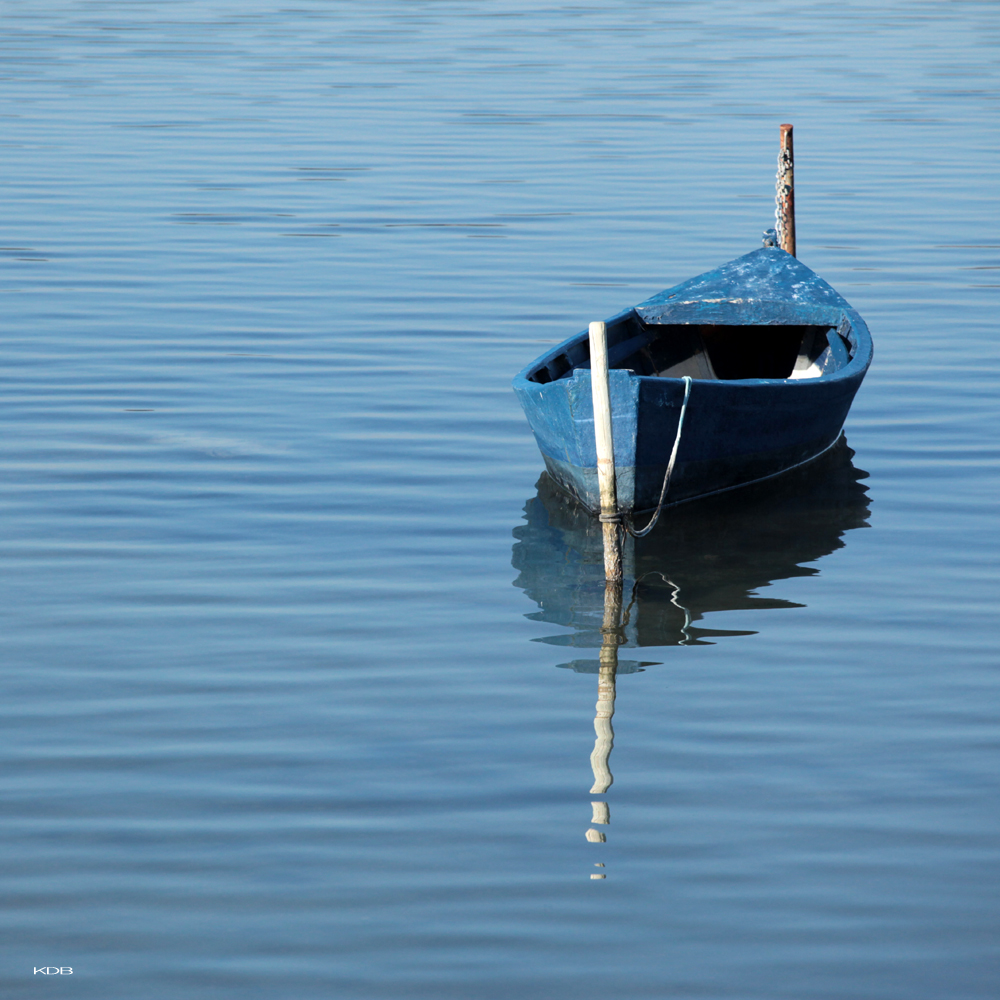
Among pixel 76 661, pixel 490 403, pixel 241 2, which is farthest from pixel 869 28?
pixel 76 661

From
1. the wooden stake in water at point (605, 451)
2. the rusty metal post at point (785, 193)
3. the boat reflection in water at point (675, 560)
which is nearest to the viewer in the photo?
the boat reflection in water at point (675, 560)

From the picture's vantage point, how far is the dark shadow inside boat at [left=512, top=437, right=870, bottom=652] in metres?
9.14

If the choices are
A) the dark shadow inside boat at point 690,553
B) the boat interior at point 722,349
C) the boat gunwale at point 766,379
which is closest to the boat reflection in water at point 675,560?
the dark shadow inside boat at point 690,553

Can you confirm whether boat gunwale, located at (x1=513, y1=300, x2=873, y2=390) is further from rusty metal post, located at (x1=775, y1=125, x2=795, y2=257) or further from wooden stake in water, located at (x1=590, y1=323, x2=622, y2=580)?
rusty metal post, located at (x1=775, y1=125, x2=795, y2=257)

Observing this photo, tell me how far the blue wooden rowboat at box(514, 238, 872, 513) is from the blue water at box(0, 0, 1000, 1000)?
0.43 m

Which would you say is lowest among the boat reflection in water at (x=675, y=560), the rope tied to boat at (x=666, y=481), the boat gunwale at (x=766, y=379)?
the boat reflection in water at (x=675, y=560)

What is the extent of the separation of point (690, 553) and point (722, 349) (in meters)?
4.63

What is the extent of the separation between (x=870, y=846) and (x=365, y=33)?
4642 centimetres

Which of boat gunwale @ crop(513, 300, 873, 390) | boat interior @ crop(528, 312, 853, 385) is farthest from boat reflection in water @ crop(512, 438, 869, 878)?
boat interior @ crop(528, 312, 853, 385)

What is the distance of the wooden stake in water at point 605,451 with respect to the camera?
9531mm

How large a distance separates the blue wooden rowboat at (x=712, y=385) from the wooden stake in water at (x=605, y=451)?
54 centimetres

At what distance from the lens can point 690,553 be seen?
33.9 feet

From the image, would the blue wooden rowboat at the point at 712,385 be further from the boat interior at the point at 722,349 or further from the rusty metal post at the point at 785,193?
the rusty metal post at the point at 785,193

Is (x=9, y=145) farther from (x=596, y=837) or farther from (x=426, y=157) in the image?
(x=596, y=837)
